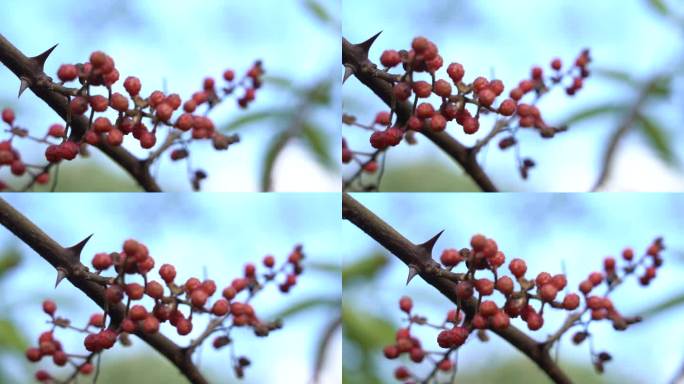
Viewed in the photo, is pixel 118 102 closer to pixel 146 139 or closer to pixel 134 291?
pixel 146 139

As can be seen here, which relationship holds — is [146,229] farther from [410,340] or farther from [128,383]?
[410,340]

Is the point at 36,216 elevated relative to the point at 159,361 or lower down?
elevated

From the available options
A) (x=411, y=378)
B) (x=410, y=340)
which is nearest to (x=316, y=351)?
(x=411, y=378)

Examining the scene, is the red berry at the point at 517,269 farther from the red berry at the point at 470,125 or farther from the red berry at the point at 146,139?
the red berry at the point at 146,139

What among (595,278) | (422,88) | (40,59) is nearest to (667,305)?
(595,278)

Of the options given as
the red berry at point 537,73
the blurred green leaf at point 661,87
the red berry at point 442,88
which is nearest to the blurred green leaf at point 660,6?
the blurred green leaf at point 661,87

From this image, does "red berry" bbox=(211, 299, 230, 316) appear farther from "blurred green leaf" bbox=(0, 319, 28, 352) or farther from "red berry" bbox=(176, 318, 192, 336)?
"blurred green leaf" bbox=(0, 319, 28, 352)
